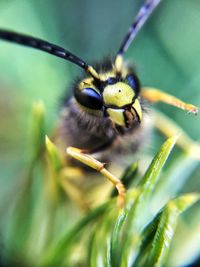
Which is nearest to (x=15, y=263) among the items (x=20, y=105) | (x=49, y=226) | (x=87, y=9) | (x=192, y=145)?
(x=49, y=226)

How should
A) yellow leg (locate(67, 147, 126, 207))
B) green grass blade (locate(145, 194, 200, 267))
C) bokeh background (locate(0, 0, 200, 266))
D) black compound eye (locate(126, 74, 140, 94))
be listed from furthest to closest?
bokeh background (locate(0, 0, 200, 266))
black compound eye (locate(126, 74, 140, 94))
yellow leg (locate(67, 147, 126, 207))
green grass blade (locate(145, 194, 200, 267))

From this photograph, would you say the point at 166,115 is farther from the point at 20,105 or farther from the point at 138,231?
the point at 138,231

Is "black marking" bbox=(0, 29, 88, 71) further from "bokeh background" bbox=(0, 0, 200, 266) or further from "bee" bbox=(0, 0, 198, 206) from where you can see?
"bokeh background" bbox=(0, 0, 200, 266)

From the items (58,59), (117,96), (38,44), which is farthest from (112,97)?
(58,59)

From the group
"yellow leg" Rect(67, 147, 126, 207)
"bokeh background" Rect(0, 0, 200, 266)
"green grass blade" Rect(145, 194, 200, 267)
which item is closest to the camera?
"green grass blade" Rect(145, 194, 200, 267)

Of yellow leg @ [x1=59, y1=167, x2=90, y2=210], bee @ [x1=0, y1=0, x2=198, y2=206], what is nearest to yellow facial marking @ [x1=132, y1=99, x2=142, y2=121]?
bee @ [x1=0, y1=0, x2=198, y2=206]

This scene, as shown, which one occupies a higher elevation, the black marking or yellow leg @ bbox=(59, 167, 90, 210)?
the black marking

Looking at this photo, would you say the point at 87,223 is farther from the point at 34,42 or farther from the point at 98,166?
the point at 34,42
